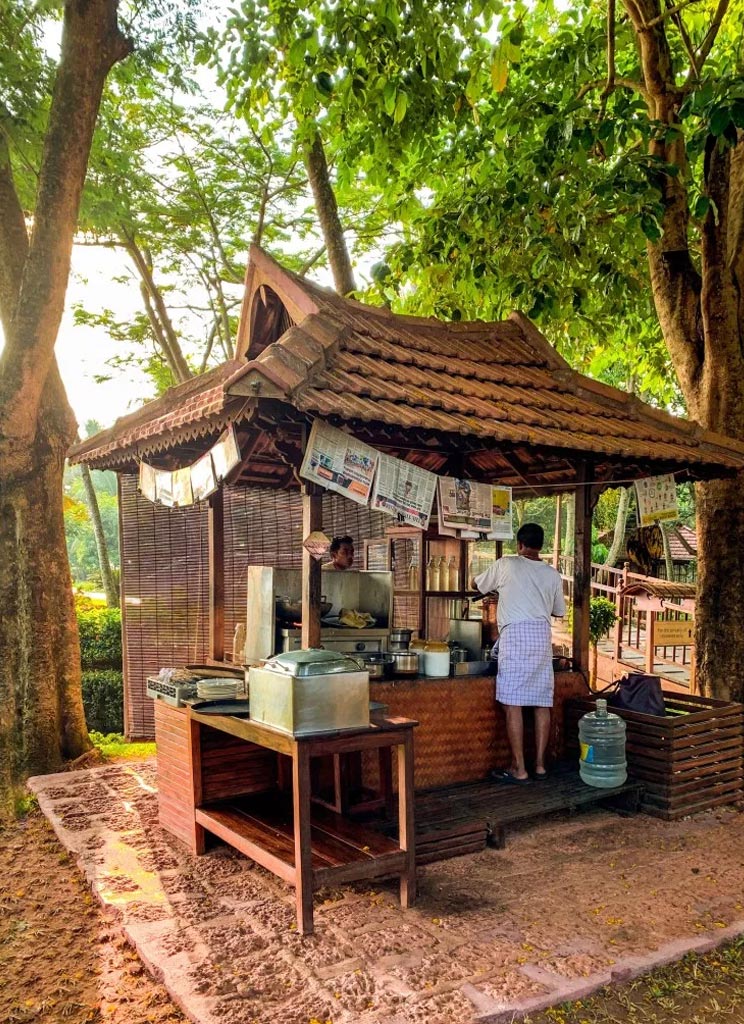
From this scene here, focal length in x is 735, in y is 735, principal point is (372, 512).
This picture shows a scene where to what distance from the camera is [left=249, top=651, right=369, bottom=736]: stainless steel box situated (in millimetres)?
3877

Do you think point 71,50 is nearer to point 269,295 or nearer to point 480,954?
point 269,295

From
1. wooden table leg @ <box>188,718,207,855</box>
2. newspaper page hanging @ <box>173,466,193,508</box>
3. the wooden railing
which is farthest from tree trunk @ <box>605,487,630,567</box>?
wooden table leg @ <box>188,718,207,855</box>

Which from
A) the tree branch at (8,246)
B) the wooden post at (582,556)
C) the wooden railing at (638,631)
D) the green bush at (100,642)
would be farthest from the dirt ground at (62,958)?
the green bush at (100,642)

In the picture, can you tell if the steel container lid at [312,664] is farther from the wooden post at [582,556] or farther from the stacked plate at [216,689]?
the wooden post at [582,556]

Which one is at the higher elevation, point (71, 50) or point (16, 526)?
point (71, 50)

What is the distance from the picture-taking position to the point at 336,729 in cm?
398

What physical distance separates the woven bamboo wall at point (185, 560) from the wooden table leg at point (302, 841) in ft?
18.1

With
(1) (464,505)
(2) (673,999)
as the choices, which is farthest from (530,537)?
(2) (673,999)

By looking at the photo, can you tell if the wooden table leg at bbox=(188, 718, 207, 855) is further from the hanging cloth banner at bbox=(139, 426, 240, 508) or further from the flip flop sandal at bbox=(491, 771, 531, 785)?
the flip flop sandal at bbox=(491, 771, 531, 785)

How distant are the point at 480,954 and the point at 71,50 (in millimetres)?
7864

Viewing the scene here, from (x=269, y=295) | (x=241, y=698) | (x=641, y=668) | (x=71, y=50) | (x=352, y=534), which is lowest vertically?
(x=641, y=668)

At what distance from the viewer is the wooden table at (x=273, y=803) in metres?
3.83

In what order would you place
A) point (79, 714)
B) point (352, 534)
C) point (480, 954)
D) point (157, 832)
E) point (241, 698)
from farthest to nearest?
point (352, 534) → point (79, 714) → point (157, 832) → point (241, 698) → point (480, 954)

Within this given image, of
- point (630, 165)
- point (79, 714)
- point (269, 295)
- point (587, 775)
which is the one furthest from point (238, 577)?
point (630, 165)
